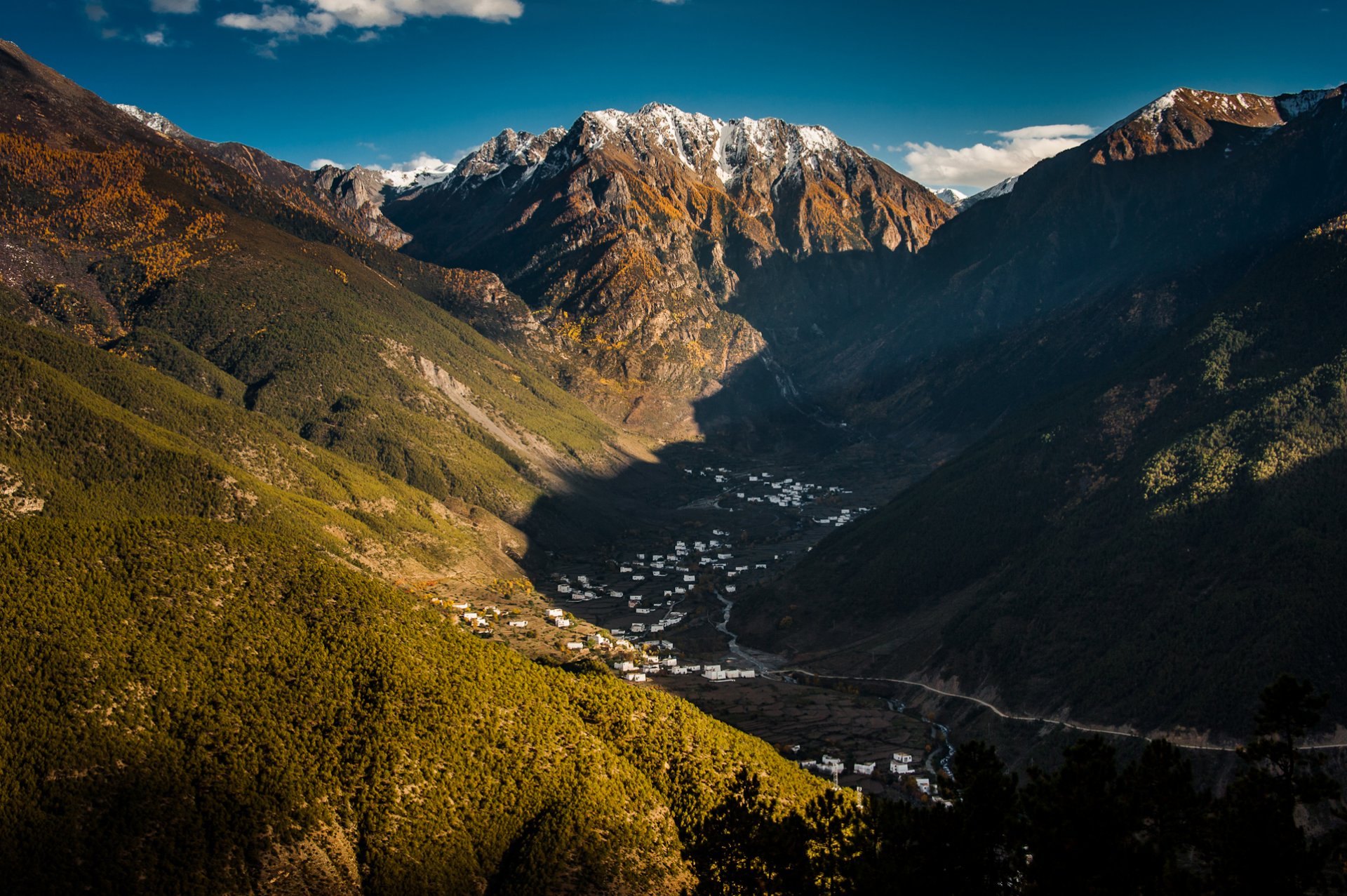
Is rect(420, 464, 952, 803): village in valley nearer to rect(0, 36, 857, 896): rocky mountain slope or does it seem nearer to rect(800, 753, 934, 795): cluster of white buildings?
rect(800, 753, 934, 795): cluster of white buildings

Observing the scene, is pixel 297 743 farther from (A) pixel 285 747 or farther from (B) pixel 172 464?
(B) pixel 172 464

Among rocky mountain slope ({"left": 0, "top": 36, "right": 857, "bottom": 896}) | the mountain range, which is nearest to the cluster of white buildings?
the mountain range

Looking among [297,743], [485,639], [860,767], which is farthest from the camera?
[485,639]

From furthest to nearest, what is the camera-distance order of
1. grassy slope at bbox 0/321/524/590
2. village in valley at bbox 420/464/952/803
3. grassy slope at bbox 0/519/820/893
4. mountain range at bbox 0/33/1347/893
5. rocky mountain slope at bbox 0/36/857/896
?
grassy slope at bbox 0/321/524/590
village in valley at bbox 420/464/952/803
mountain range at bbox 0/33/1347/893
rocky mountain slope at bbox 0/36/857/896
grassy slope at bbox 0/519/820/893

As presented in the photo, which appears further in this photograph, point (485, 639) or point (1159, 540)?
point (1159, 540)

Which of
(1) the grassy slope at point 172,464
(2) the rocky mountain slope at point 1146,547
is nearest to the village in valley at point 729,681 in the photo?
(2) the rocky mountain slope at point 1146,547

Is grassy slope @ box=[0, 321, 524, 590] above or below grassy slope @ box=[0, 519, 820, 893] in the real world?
above

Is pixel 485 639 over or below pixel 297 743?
over

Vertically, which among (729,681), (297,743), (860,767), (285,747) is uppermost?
(297,743)

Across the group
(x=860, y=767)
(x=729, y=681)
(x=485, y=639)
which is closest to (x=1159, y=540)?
(x=860, y=767)
